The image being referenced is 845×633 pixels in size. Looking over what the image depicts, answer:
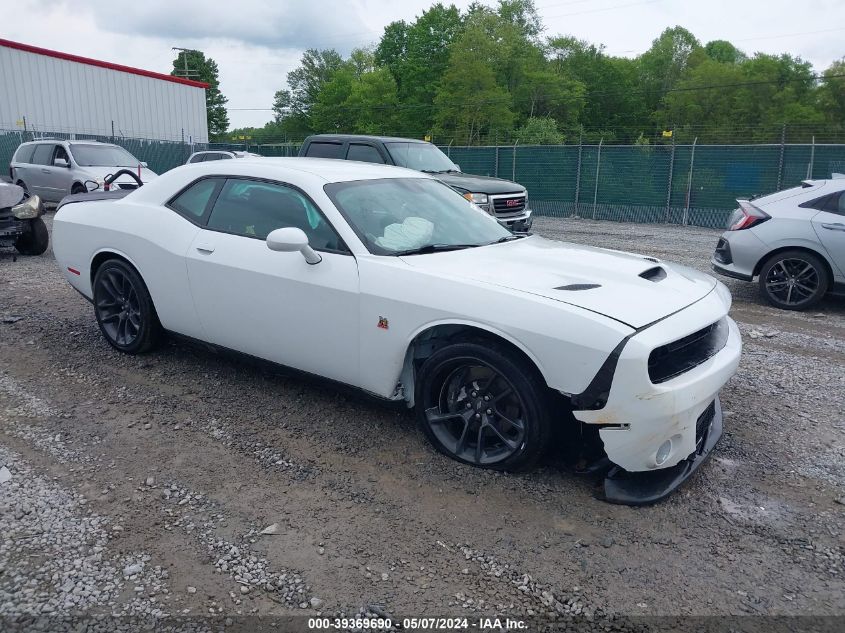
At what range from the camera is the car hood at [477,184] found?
1074 cm

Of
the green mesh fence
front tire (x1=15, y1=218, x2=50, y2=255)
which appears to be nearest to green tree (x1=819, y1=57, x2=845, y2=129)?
the green mesh fence

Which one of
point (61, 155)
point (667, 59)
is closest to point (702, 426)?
point (61, 155)

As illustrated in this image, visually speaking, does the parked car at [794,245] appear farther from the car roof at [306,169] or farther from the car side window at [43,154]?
the car side window at [43,154]

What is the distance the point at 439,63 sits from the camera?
2736 inches

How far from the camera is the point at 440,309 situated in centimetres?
347

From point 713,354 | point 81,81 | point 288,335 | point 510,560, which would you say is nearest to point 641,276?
point 713,354

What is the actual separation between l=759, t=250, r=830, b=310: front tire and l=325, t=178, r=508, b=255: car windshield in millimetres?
4496

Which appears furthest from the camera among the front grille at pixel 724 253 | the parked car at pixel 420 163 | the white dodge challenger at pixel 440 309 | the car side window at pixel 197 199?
the parked car at pixel 420 163

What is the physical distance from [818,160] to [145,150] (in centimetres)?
2323

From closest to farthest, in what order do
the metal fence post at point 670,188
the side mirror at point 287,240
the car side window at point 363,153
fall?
1. the side mirror at point 287,240
2. the car side window at point 363,153
3. the metal fence post at point 670,188

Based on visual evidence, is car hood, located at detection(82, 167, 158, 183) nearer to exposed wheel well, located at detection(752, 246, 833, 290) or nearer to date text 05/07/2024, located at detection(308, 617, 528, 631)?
exposed wheel well, located at detection(752, 246, 833, 290)

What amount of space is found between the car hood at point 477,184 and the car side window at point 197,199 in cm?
619

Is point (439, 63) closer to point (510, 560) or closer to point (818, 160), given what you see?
point (818, 160)

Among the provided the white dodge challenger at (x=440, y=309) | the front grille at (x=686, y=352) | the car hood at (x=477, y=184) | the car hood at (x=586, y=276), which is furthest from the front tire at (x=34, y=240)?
the front grille at (x=686, y=352)
